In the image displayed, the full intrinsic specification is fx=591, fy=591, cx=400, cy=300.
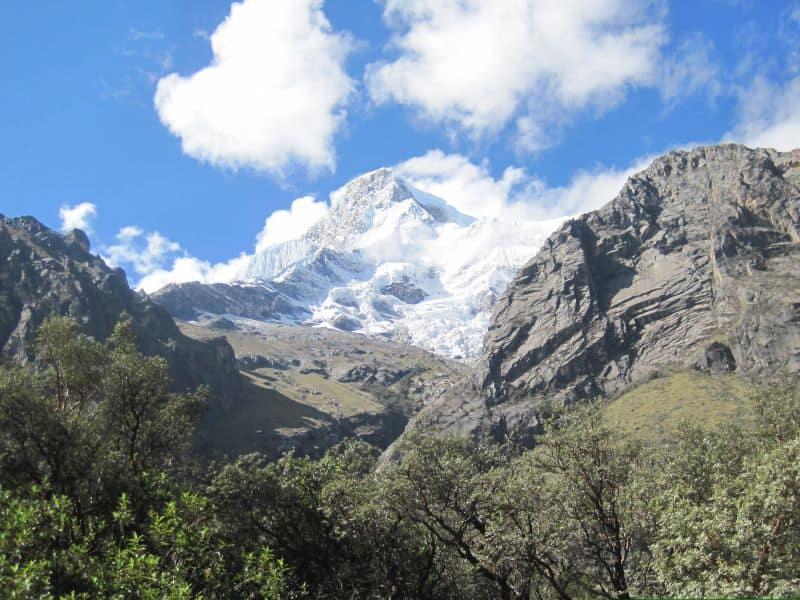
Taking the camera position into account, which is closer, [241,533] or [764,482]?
[764,482]

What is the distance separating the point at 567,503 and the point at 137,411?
2602 centimetres

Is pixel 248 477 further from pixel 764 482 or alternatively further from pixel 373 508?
pixel 764 482

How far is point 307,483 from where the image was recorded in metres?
36.3

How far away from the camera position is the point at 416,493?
34281 mm

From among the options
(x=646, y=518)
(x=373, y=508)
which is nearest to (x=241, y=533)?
(x=373, y=508)

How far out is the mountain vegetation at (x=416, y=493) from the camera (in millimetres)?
25516

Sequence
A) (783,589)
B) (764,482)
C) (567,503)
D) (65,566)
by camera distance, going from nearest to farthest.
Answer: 1. (65,566)
2. (783,589)
3. (764,482)
4. (567,503)

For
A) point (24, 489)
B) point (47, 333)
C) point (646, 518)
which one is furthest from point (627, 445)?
point (47, 333)

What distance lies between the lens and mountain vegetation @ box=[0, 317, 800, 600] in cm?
2552

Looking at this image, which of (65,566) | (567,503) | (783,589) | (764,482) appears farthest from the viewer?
(567,503)

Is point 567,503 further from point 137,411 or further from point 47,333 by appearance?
point 47,333

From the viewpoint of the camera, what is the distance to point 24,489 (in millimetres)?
25719

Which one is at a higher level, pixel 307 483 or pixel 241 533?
pixel 307 483

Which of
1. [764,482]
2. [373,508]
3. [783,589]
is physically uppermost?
[764,482]
